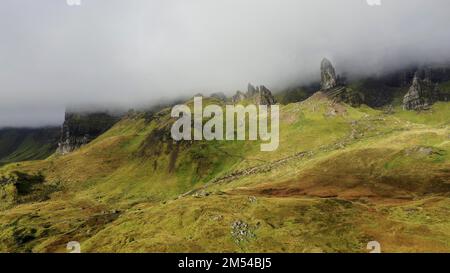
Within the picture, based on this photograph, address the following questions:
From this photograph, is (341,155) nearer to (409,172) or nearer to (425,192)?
(409,172)

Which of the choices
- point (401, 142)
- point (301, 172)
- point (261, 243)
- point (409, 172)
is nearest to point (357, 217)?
point (261, 243)

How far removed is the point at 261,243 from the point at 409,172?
67818 millimetres

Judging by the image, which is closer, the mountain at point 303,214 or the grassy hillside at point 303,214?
the mountain at point 303,214

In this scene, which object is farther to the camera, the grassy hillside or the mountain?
the grassy hillside
